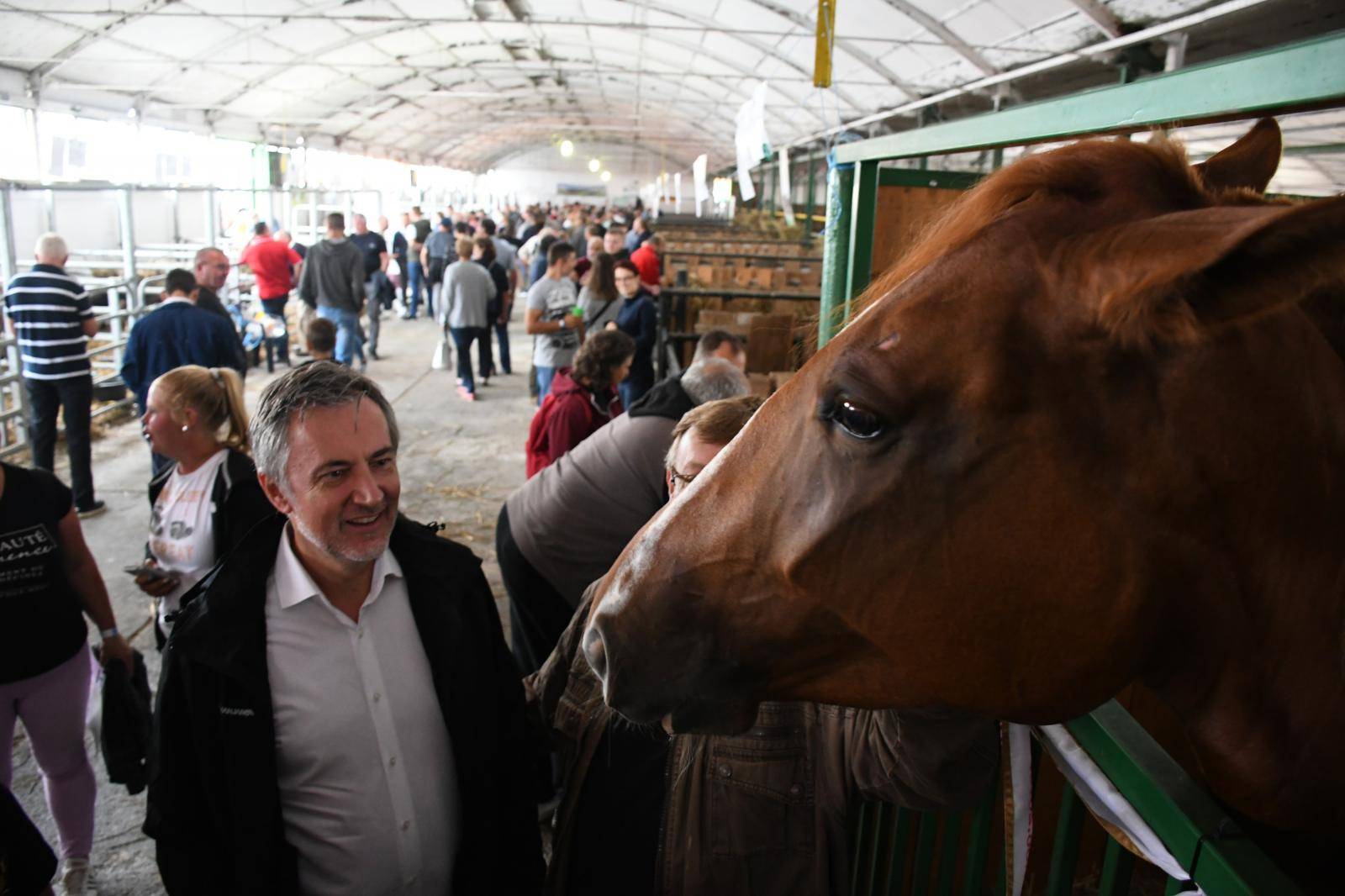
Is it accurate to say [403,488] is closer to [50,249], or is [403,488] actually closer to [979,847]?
[50,249]

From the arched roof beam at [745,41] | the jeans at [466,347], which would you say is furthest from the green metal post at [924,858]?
the arched roof beam at [745,41]

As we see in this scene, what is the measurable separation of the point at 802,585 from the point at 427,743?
1184 mm

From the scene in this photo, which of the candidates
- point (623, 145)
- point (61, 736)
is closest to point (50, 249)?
point (61, 736)

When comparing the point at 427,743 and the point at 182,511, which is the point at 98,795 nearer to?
the point at 182,511

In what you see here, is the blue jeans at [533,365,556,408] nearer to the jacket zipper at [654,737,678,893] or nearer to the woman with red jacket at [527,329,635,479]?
the woman with red jacket at [527,329,635,479]

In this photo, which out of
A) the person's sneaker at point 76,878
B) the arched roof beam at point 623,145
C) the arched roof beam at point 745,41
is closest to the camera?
the person's sneaker at point 76,878

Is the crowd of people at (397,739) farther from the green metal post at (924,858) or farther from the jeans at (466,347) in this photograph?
the jeans at (466,347)

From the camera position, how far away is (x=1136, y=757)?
111cm

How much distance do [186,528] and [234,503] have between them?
0.22 meters

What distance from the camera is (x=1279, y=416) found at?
2.94 ft

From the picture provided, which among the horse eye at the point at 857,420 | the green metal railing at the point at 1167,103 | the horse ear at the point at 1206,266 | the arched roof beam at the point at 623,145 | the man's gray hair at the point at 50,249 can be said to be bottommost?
the horse eye at the point at 857,420

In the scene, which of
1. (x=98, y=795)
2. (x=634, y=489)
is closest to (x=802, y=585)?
(x=634, y=489)

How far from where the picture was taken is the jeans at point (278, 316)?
1133 cm

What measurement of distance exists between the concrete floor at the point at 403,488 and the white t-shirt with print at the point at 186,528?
2.91 feet
